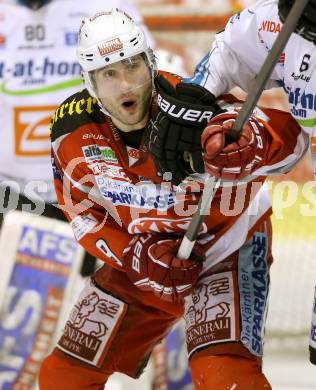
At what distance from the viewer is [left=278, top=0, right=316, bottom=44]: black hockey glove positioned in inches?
99.5

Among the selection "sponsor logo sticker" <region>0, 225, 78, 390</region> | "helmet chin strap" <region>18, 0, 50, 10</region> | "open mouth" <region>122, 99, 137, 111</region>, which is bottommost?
"sponsor logo sticker" <region>0, 225, 78, 390</region>

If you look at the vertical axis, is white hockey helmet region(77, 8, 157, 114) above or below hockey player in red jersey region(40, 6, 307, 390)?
above

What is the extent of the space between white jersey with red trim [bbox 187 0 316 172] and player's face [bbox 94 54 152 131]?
0.20 meters

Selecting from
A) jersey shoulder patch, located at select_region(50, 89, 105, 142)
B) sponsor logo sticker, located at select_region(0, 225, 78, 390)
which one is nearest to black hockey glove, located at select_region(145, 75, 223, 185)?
jersey shoulder patch, located at select_region(50, 89, 105, 142)

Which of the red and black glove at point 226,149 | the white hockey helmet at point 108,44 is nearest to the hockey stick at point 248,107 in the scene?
the red and black glove at point 226,149

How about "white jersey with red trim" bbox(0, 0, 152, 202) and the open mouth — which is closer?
the open mouth

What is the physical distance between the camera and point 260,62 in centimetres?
304

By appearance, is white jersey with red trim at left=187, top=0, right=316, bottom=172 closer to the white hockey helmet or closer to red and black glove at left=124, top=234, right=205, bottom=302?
the white hockey helmet

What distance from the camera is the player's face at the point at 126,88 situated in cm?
291

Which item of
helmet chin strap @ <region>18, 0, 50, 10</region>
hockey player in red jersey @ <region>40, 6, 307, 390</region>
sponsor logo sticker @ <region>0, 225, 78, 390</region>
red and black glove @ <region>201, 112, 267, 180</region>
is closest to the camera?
red and black glove @ <region>201, 112, 267, 180</region>

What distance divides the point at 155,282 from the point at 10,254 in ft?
4.11

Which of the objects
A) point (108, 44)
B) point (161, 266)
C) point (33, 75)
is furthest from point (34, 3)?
point (161, 266)

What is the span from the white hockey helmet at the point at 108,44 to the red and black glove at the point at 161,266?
1.30ft

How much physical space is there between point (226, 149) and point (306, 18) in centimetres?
36
